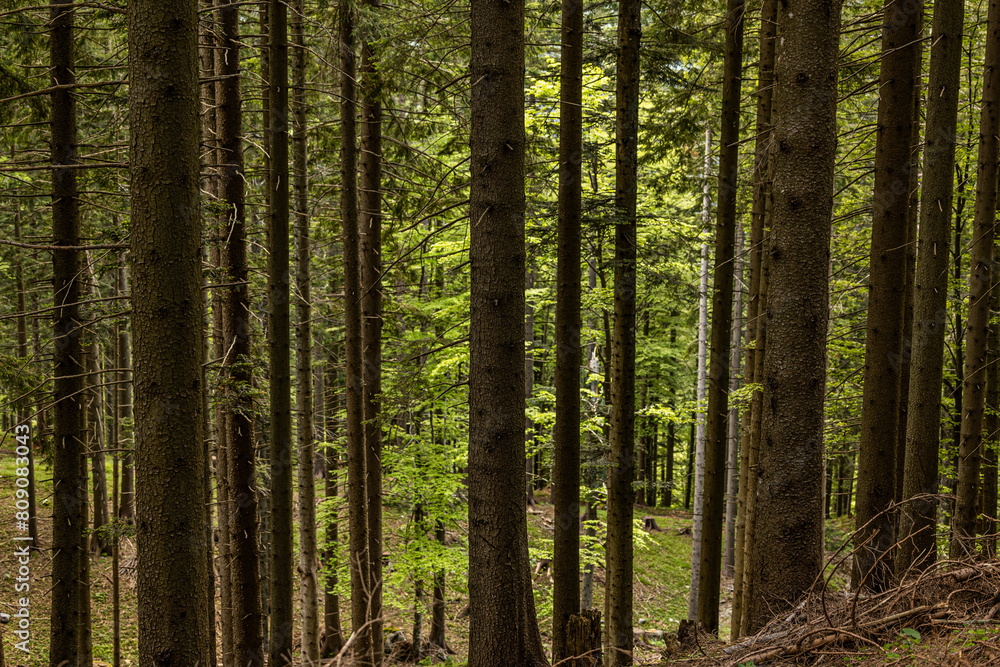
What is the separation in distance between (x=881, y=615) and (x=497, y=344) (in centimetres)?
352

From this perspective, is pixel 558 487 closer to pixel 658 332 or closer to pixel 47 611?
pixel 47 611

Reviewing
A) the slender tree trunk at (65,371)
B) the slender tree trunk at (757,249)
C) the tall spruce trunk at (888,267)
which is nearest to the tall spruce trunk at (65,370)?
the slender tree trunk at (65,371)

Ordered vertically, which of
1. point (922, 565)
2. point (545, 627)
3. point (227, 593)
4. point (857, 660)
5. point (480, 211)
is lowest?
point (545, 627)

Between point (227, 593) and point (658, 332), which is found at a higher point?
point (658, 332)

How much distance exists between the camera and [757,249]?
9.19 meters

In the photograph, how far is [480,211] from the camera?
15.5 ft

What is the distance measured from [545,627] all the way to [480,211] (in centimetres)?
1448

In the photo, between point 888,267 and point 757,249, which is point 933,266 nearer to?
point 888,267

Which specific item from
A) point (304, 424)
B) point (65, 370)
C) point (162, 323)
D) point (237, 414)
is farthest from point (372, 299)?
point (162, 323)

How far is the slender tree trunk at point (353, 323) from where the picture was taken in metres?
8.38

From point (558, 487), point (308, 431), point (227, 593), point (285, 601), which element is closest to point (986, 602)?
point (558, 487)

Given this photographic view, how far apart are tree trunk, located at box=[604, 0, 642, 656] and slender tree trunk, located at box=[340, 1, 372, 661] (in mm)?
3686

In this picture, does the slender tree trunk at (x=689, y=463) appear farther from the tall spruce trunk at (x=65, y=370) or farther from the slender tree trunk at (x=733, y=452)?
the tall spruce trunk at (x=65, y=370)

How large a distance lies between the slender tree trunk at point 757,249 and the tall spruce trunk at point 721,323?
331 millimetres
